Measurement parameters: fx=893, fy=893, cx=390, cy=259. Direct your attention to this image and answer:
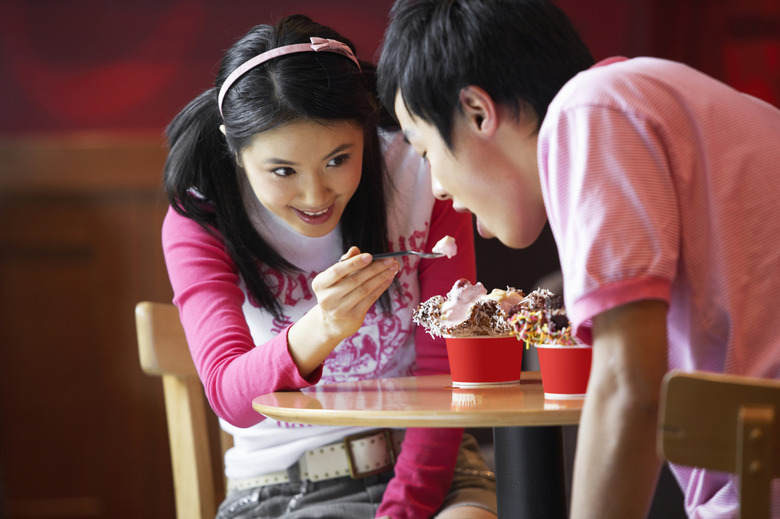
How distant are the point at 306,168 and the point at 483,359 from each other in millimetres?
415

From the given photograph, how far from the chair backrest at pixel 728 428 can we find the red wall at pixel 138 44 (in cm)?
274

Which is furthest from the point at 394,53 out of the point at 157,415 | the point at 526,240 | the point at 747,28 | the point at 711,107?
the point at 747,28

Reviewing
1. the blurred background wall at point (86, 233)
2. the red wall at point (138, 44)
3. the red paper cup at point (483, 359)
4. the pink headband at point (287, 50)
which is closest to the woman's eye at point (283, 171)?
the pink headband at point (287, 50)

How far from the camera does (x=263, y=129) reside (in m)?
1.41

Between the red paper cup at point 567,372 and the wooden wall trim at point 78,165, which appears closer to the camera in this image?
the red paper cup at point 567,372

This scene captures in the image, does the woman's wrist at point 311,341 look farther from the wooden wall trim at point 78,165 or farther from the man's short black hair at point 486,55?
the wooden wall trim at point 78,165

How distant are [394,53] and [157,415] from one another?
95.5 inches

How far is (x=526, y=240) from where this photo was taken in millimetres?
1063

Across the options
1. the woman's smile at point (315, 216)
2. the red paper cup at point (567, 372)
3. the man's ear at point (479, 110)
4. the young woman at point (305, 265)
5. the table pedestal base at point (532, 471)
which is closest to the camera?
the man's ear at point (479, 110)

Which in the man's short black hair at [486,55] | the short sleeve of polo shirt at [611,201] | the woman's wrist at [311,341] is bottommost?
the woman's wrist at [311,341]

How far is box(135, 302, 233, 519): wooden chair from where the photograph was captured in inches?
65.5

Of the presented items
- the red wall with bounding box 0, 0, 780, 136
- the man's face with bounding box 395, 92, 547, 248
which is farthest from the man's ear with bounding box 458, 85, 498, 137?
the red wall with bounding box 0, 0, 780, 136

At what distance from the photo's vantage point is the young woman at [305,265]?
1.36 meters

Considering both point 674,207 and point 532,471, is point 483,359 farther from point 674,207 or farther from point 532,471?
point 674,207
